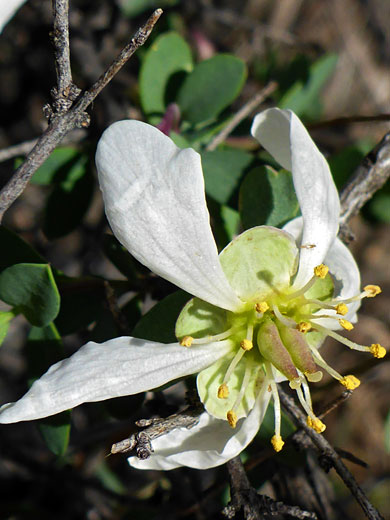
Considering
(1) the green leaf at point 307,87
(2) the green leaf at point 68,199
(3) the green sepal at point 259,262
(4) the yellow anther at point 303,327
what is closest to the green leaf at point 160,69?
(2) the green leaf at point 68,199

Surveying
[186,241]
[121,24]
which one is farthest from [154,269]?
[121,24]

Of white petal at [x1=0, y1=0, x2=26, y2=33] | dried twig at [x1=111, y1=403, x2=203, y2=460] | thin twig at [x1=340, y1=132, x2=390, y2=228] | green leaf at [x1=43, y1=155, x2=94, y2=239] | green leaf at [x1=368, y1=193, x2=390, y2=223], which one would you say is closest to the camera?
dried twig at [x1=111, y1=403, x2=203, y2=460]

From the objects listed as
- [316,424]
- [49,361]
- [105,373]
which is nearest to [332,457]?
[316,424]

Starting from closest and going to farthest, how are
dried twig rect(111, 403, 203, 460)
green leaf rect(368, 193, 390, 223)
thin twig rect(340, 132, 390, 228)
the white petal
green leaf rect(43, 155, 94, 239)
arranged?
1. dried twig rect(111, 403, 203, 460)
2. the white petal
3. thin twig rect(340, 132, 390, 228)
4. green leaf rect(43, 155, 94, 239)
5. green leaf rect(368, 193, 390, 223)

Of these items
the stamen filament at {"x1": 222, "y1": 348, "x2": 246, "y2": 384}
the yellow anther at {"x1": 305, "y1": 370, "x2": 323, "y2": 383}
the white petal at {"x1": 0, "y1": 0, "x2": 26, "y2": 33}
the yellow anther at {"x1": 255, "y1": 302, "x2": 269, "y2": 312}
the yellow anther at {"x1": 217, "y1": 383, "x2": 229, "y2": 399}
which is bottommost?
the yellow anther at {"x1": 305, "y1": 370, "x2": 323, "y2": 383}

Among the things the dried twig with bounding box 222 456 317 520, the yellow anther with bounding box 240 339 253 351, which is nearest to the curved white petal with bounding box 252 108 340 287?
the yellow anther with bounding box 240 339 253 351

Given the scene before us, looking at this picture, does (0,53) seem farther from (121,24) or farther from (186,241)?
(186,241)

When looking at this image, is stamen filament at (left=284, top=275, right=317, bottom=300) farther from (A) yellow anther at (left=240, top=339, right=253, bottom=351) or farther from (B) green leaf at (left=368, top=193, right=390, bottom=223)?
(B) green leaf at (left=368, top=193, right=390, bottom=223)

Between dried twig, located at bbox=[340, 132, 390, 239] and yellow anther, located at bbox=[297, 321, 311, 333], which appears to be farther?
dried twig, located at bbox=[340, 132, 390, 239]
